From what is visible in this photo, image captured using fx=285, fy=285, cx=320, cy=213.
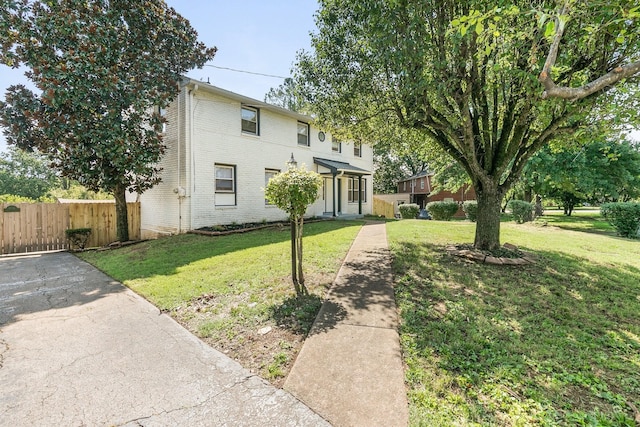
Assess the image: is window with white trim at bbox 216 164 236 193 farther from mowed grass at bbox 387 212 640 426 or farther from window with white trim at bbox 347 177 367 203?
mowed grass at bbox 387 212 640 426

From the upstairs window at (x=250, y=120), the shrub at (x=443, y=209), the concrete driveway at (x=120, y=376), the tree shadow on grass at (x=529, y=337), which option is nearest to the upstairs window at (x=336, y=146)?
the upstairs window at (x=250, y=120)

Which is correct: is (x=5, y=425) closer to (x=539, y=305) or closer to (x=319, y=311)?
(x=319, y=311)

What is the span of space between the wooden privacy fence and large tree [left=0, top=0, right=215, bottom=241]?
1.76m

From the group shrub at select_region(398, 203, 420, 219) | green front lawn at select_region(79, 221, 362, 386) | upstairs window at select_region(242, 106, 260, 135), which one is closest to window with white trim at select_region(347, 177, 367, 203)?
shrub at select_region(398, 203, 420, 219)

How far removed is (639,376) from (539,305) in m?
1.56

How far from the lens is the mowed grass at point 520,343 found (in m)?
2.22

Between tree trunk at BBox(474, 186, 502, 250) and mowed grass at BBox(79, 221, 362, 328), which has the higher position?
tree trunk at BBox(474, 186, 502, 250)

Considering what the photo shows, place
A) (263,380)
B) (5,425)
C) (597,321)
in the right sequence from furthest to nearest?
(597,321) < (263,380) < (5,425)

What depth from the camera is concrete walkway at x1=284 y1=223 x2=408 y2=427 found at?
2.20m

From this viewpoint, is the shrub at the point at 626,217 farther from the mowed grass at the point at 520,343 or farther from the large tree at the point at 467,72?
the large tree at the point at 467,72

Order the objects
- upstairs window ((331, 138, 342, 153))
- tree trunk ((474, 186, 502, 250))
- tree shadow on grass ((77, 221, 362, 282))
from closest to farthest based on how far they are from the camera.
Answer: tree shadow on grass ((77, 221, 362, 282)) < tree trunk ((474, 186, 502, 250)) < upstairs window ((331, 138, 342, 153))

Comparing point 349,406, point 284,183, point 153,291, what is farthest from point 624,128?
point 153,291

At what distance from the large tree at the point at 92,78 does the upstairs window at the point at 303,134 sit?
6458mm

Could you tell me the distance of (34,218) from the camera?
10078mm
